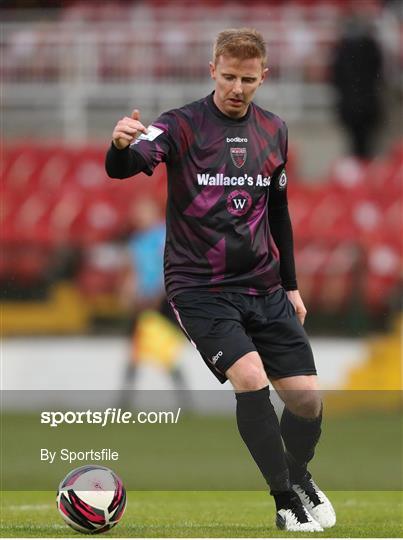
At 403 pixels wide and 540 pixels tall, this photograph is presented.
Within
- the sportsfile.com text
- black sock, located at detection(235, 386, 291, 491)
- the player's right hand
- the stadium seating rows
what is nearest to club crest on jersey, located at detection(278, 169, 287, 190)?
the player's right hand

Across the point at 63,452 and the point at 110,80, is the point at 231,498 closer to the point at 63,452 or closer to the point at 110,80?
the point at 63,452

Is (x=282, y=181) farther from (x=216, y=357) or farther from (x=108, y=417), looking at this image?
(x=108, y=417)

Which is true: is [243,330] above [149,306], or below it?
above

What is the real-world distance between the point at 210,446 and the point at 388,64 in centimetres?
627

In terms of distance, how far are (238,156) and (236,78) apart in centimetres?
36

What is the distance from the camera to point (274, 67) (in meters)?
15.3

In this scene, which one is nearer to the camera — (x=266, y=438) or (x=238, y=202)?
(x=266, y=438)

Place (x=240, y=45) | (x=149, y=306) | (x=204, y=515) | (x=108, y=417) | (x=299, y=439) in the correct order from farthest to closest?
(x=149, y=306) < (x=108, y=417) < (x=204, y=515) < (x=299, y=439) < (x=240, y=45)

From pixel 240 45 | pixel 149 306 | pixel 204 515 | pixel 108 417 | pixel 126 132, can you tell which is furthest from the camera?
pixel 149 306

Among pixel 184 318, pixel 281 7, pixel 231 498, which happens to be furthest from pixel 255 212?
pixel 281 7

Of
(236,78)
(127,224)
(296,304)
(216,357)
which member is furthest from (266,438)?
(127,224)

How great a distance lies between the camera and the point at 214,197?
6.11m

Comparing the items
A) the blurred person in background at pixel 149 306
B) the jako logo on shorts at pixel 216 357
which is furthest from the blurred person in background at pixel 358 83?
the jako logo on shorts at pixel 216 357

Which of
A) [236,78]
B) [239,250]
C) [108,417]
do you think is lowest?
[108,417]
